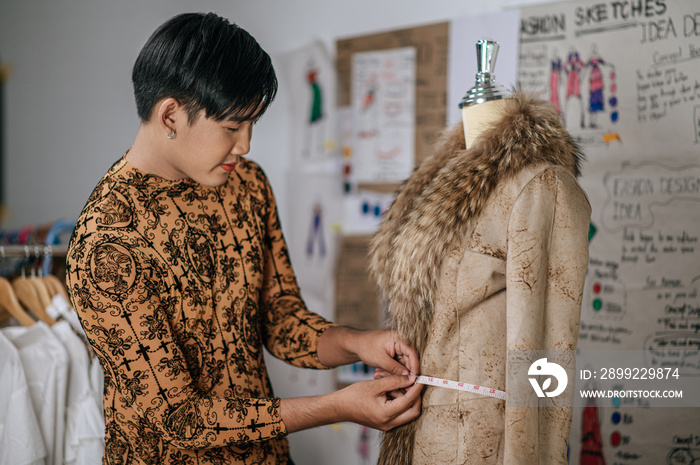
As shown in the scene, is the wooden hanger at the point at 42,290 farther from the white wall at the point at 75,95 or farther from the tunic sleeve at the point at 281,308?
the white wall at the point at 75,95

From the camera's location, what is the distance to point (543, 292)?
102 centimetres

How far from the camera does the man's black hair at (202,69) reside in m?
1.08

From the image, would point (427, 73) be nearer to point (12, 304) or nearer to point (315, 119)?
point (315, 119)

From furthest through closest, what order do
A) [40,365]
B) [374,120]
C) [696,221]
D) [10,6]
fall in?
1. [10,6]
2. [374,120]
3. [696,221]
4. [40,365]

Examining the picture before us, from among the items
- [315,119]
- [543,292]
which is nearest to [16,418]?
[543,292]

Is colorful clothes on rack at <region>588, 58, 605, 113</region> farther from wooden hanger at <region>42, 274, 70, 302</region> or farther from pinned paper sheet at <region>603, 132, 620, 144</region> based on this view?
wooden hanger at <region>42, 274, 70, 302</region>

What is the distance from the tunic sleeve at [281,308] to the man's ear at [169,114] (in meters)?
0.35

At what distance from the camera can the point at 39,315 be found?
73.9 inches

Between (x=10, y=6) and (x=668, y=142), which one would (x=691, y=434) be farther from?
(x=10, y=6)

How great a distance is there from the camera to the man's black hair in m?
1.08

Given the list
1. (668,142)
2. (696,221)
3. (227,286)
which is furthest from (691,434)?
(227,286)

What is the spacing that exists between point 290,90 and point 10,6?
1878 mm

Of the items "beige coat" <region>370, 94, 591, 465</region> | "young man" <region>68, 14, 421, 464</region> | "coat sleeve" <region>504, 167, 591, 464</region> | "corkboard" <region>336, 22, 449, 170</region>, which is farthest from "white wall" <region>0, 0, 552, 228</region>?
"coat sleeve" <region>504, 167, 591, 464</region>

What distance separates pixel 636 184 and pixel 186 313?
1495 mm
